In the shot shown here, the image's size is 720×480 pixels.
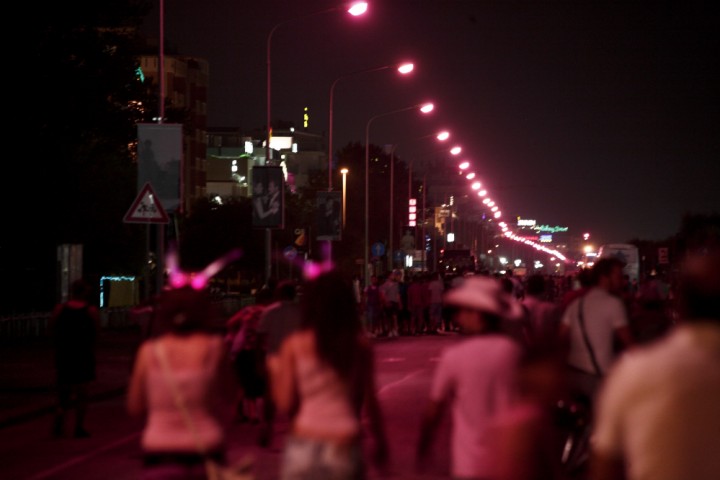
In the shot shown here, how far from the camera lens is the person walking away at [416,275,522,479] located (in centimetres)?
600

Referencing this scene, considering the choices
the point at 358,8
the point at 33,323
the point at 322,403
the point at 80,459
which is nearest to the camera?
the point at 322,403

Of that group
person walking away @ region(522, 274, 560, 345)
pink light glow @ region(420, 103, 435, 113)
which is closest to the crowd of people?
person walking away @ region(522, 274, 560, 345)

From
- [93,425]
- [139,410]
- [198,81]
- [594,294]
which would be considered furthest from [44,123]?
[198,81]

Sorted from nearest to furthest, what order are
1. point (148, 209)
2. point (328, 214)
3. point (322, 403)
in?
point (322, 403) → point (148, 209) → point (328, 214)

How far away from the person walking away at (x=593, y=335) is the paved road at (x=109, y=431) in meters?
1.57

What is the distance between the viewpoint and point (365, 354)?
21.4ft

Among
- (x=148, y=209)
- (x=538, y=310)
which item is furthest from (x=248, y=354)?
(x=148, y=209)

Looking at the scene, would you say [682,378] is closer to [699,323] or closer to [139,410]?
[699,323]

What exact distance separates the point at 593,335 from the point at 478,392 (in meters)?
4.28

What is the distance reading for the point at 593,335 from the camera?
1009 cm

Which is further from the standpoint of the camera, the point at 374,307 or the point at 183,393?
the point at 374,307

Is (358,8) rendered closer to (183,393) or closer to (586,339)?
(586,339)

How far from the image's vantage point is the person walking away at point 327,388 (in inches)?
236

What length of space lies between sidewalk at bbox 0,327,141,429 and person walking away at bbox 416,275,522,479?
1082 cm
